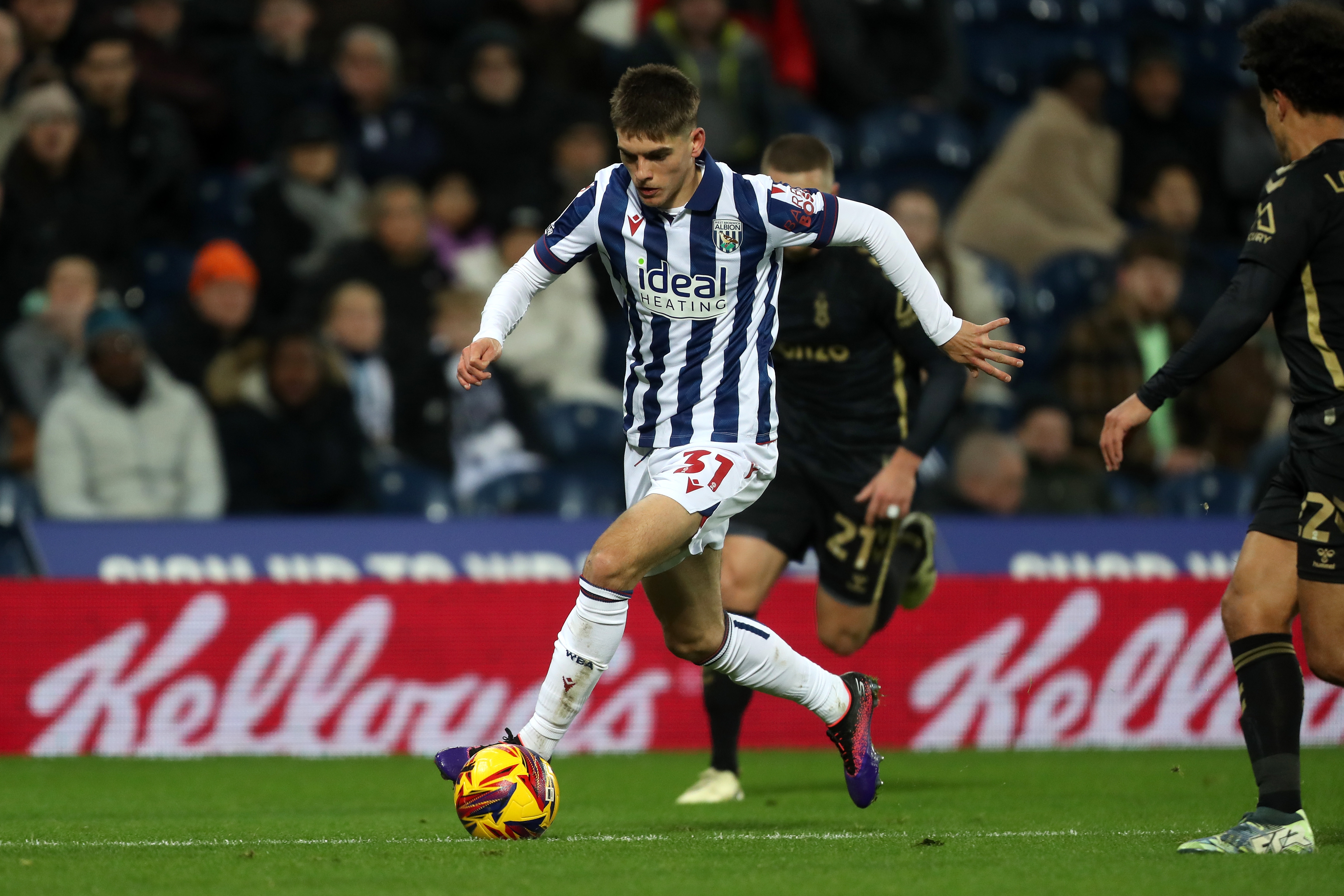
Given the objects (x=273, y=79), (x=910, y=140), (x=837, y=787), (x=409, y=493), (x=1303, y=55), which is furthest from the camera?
(x=910, y=140)

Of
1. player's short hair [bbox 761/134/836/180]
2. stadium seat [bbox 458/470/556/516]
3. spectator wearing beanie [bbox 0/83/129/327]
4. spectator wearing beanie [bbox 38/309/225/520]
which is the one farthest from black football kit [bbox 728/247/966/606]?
spectator wearing beanie [bbox 0/83/129/327]

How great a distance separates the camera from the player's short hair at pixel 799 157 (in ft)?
22.2

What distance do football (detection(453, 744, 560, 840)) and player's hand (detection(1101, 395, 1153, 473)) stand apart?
1.90 m

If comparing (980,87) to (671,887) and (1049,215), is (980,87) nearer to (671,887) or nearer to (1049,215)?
(1049,215)

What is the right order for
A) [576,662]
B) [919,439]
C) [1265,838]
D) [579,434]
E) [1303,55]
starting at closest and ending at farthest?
1. [1265,838]
2. [1303,55]
3. [576,662]
4. [919,439]
5. [579,434]

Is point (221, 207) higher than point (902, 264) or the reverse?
the reverse

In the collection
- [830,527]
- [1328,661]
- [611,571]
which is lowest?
[830,527]

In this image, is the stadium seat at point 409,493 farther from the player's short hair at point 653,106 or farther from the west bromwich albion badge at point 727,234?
the player's short hair at point 653,106

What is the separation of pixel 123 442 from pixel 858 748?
18.5 ft

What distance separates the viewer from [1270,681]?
498 cm

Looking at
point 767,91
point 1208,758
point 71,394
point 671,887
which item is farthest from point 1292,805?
point 767,91

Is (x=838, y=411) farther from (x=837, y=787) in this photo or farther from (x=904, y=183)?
(x=904, y=183)

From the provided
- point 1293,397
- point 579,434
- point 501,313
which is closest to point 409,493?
point 579,434

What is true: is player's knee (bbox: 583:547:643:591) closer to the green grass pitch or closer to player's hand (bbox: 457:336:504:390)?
player's hand (bbox: 457:336:504:390)
